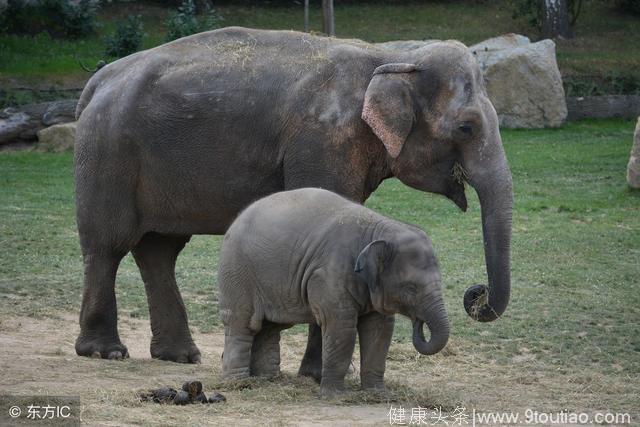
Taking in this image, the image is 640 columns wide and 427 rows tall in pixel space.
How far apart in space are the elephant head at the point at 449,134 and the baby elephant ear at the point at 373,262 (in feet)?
2.87

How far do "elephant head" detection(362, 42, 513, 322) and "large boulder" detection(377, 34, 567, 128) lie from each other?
13.9 meters

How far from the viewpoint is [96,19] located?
2930 cm

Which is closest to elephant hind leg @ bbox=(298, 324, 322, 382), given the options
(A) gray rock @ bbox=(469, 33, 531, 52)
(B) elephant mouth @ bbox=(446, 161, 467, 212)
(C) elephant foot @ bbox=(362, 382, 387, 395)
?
(C) elephant foot @ bbox=(362, 382, 387, 395)

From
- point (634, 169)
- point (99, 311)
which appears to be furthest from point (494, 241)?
point (634, 169)

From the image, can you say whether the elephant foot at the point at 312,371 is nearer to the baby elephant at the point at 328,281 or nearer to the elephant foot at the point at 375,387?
the baby elephant at the point at 328,281

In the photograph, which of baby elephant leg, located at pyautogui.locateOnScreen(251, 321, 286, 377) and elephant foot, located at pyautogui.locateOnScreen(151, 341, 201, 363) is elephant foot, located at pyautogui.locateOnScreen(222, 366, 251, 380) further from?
elephant foot, located at pyautogui.locateOnScreen(151, 341, 201, 363)

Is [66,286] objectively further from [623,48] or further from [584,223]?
[623,48]

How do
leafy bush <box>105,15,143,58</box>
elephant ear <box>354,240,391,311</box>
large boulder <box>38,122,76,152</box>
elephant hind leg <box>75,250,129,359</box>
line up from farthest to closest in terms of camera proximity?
leafy bush <box>105,15,143,58</box> → large boulder <box>38,122,76,152</box> → elephant hind leg <box>75,250,129,359</box> → elephant ear <box>354,240,391,311</box>

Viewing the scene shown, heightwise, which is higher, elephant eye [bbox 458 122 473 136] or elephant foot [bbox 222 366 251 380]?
elephant eye [bbox 458 122 473 136]

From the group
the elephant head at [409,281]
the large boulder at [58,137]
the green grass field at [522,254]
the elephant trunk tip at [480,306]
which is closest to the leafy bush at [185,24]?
the large boulder at [58,137]

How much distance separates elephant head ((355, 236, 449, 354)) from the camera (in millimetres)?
7855

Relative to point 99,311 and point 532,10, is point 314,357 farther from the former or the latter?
point 532,10

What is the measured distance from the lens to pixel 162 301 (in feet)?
33.6

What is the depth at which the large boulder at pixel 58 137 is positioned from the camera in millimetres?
22156
